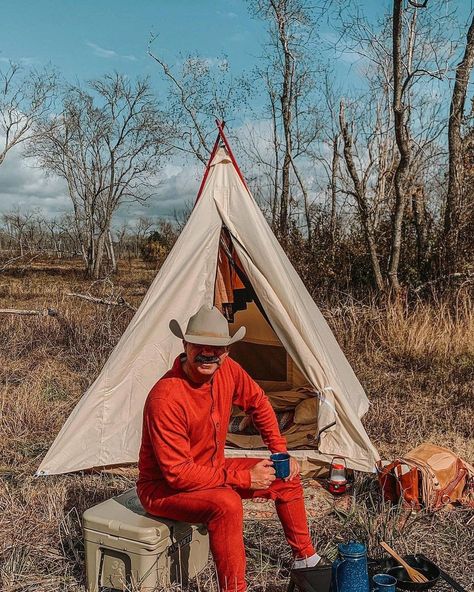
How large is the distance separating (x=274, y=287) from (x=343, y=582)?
2.12m

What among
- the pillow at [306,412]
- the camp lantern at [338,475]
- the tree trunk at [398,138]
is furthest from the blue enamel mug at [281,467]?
the tree trunk at [398,138]

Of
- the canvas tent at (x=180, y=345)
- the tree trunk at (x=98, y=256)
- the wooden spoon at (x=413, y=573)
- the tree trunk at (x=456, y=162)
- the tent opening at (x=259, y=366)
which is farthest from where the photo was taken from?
the tree trunk at (x=98, y=256)

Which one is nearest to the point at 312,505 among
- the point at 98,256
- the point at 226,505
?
the point at 226,505

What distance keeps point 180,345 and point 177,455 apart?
5.39 ft

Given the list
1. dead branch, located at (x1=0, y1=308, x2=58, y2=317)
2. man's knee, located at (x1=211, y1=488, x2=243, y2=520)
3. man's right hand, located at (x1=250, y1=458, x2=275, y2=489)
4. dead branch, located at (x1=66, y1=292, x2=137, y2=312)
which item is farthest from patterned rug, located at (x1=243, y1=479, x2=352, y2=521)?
dead branch, located at (x1=0, y1=308, x2=58, y2=317)

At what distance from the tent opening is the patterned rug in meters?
0.39

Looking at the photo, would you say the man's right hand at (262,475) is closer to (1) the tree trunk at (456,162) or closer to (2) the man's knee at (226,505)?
(2) the man's knee at (226,505)

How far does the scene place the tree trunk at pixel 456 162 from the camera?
8422 mm

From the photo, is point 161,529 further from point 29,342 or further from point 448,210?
point 448,210

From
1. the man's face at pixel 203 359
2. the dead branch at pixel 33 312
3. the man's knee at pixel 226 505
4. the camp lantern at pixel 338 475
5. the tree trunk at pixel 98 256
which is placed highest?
the tree trunk at pixel 98 256

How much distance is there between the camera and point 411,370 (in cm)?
636

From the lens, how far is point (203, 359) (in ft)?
8.27

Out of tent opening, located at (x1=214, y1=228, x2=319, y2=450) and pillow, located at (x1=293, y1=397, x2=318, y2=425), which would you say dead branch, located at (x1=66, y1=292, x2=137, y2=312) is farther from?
pillow, located at (x1=293, y1=397, x2=318, y2=425)

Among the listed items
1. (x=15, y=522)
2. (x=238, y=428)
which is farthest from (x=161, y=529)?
(x=238, y=428)
